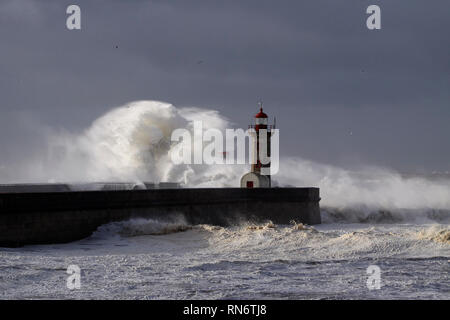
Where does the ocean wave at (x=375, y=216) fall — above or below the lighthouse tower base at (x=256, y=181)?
below

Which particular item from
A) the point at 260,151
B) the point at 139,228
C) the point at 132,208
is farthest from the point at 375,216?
the point at 139,228

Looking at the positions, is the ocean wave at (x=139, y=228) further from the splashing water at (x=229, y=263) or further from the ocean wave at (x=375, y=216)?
the ocean wave at (x=375, y=216)

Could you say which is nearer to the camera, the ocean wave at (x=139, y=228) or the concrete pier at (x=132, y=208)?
the concrete pier at (x=132, y=208)

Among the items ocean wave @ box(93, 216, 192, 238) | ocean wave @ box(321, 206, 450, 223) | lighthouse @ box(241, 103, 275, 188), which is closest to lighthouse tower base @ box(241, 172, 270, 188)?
lighthouse @ box(241, 103, 275, 188)

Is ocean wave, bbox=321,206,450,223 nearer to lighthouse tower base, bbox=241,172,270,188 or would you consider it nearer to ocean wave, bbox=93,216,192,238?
lighthouse tower base, bbox=241,172,270,188

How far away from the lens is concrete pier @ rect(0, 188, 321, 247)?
11.9m

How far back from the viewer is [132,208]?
549 inches

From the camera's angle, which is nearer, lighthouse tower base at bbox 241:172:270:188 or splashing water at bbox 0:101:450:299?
splashing water at bbox 0:101:450:299

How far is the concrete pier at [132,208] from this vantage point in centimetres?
1191

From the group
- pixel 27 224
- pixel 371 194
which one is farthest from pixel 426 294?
pixel 371 194

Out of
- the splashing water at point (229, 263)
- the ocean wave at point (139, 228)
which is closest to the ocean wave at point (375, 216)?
the splashing water at point (229, 263)

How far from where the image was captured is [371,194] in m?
22.6
